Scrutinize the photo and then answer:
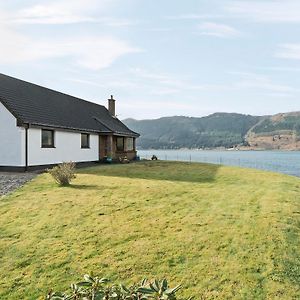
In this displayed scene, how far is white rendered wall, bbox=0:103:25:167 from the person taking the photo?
20.5 metres

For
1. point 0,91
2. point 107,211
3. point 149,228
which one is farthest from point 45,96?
point 149,228

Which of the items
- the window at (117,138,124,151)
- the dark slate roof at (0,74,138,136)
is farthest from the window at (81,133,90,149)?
the window at (117,138,124,151)

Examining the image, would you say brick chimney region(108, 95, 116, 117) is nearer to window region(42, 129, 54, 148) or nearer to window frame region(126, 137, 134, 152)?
window frame region(126, 137, 134, 152)

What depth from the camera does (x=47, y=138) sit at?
2323 centimetres

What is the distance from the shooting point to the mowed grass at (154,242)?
656 cm

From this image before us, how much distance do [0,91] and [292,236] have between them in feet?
65.9

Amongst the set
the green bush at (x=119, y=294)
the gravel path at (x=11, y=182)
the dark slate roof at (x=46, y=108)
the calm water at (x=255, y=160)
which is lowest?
the calm water at (x=255, y=160)

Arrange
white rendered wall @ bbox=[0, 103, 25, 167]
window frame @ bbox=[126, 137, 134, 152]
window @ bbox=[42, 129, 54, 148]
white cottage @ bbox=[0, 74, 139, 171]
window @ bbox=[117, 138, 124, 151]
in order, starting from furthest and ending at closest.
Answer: window frame @ bbox=[126, 137, 134, 152] → window @ bbox=[117, 138, 124, 151] → window @ bbox=[42, 129, 54, 148] → white cottage @ bbox=[0, 74, 139, 171] → white rendered wall @ bbox=[0, 103, 25, 167]

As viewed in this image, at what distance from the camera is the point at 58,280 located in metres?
6.51

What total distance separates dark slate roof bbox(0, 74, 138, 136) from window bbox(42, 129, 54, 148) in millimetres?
610

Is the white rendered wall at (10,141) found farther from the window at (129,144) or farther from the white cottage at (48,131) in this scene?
the window at (129,144)

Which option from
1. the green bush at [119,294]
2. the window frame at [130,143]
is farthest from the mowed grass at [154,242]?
the window frame at [130,143]

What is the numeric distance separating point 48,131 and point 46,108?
3.03 meters

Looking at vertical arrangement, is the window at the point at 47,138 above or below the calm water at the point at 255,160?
above
